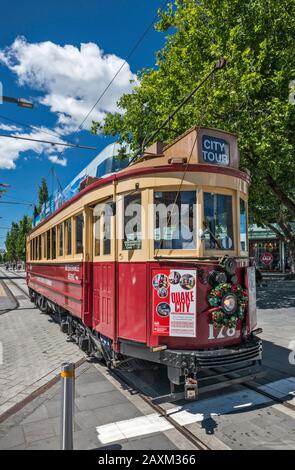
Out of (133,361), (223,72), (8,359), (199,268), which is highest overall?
(223,72)

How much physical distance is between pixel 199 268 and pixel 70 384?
78.6 inches

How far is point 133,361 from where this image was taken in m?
5.08

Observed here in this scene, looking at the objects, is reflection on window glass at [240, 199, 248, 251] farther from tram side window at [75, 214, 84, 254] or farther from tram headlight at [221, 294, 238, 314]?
tram side window at [75, 214, 84, 254]

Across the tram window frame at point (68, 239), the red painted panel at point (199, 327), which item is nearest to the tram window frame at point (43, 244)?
the tram window frame at point (68, 239)

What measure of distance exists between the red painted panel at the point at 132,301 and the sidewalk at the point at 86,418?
35.4 inches

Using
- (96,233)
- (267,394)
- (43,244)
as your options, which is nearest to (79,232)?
(96,233)

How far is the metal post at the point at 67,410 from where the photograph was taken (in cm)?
316

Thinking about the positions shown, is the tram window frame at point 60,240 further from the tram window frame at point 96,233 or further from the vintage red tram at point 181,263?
the vintage red tram at point 181,263

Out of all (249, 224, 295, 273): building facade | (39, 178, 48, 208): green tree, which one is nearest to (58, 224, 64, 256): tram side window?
(249, 224, 295, 273): building facade

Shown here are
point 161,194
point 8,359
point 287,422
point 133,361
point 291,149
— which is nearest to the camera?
point 287,422

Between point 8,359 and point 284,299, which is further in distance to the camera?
point 284,299
